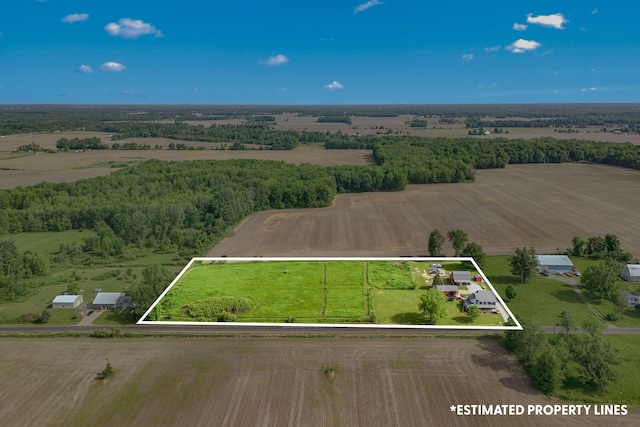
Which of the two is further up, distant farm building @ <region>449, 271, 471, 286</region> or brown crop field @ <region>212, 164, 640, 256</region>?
distant farm building @ <region>449, 271, 471, 286</region>

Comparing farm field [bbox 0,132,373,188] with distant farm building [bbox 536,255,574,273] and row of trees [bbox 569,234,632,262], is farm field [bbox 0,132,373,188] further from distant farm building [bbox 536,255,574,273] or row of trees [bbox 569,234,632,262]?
distant farm building [bbox 536,255,574,273]

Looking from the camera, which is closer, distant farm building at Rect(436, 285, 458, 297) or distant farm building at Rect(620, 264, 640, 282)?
distant farm building at Rect(436, 285, 458, 297)

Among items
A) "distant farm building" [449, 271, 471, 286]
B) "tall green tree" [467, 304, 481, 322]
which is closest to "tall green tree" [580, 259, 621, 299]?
"distant farm building" [449, 271, 471, 286]

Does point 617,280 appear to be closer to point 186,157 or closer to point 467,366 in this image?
point 467,366

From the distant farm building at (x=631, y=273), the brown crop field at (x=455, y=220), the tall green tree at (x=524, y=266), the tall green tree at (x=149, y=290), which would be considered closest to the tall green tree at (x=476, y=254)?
the tall green tree at (x=524, y=266)

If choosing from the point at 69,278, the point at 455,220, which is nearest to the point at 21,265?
the point at 69,278

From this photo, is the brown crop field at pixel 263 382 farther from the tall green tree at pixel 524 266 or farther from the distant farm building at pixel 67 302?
the tall green tree at pixel 524 266
